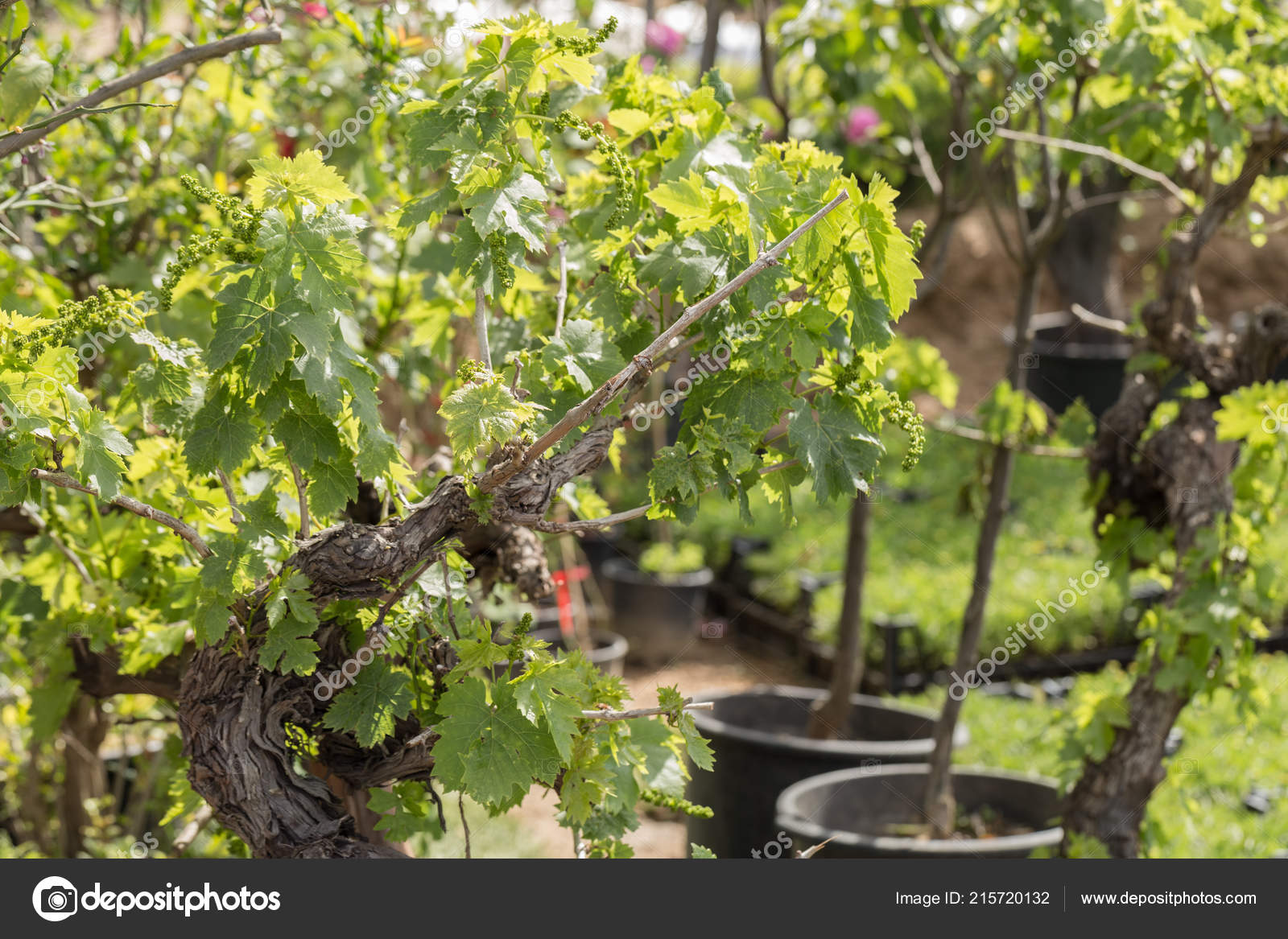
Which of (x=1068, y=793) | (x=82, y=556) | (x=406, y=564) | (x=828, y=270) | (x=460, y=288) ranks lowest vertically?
(x=1068, y=793)

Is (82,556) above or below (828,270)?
below

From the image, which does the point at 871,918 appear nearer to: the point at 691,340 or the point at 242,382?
the point at 691,340

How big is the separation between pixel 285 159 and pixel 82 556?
102 centimetres

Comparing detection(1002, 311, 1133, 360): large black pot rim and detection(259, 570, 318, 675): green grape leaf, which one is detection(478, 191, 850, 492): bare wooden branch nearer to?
detection(259, 570, 318, 675): green grape leaf

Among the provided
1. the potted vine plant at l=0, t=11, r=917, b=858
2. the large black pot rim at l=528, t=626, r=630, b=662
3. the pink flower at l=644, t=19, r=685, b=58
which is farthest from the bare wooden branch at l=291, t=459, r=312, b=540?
the pink flower at l=644, t=19, r=685, b=58

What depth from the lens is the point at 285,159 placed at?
4.78 ft

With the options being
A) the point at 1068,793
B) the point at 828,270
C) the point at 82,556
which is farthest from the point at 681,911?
the point at 1068,793

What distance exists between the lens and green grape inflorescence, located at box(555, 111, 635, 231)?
1552 mm

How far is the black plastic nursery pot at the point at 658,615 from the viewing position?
21.2 feet

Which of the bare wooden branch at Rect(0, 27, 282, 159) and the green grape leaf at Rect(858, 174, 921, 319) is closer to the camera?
the green grape leaf at Rect(858, 174, 921, 319)

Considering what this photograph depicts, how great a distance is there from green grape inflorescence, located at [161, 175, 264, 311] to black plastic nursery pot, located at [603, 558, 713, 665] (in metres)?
5.04

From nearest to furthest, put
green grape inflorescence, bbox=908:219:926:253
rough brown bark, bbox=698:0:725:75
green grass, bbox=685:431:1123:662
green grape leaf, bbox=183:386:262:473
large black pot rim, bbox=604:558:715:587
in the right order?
green grape leaf, bbox=183:386:262:473
green grape inflorescence, bbox=908:219:926:253
rough brown bark, bbox=698:0:725:75
green grass, bbox=685:431:1123:662
large black pot rim, bbox=604:558:715:587

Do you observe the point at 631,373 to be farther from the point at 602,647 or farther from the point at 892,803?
the point at 602,647

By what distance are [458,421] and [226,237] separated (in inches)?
14.8
